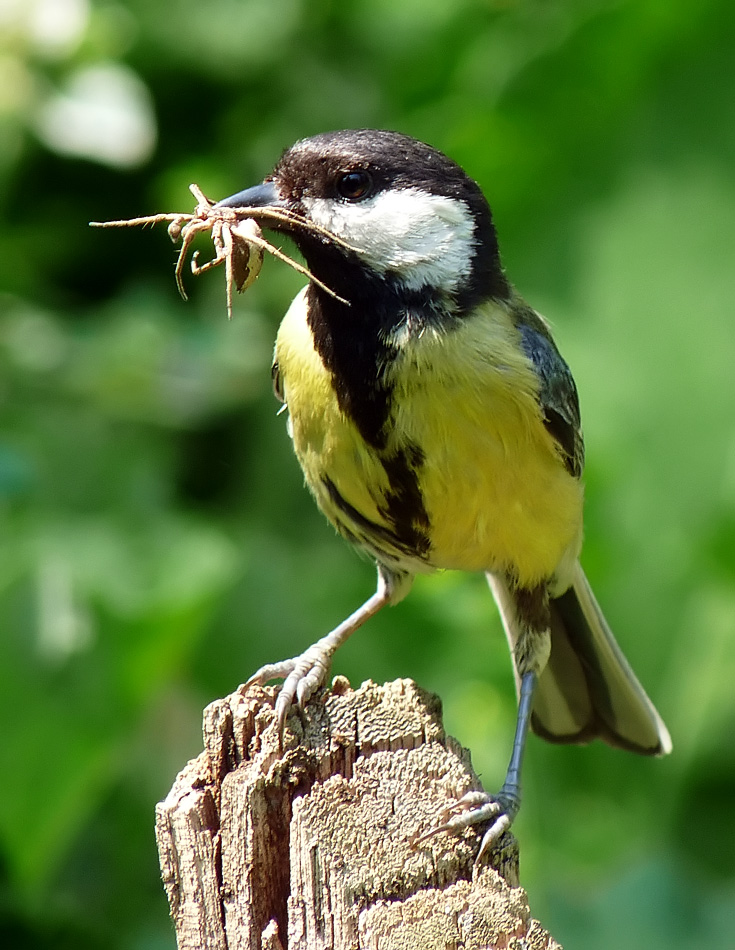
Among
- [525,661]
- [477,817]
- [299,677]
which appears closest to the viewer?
[477,817]

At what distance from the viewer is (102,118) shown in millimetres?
5066

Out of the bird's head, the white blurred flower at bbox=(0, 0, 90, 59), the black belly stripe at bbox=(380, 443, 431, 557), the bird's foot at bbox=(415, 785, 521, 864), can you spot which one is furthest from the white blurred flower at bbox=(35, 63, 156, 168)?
the bird's foot at bbox=(415, 785, 521, 864)

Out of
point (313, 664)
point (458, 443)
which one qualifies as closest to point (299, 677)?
point (313, 664)

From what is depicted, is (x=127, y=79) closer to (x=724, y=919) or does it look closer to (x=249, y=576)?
(x=249, y=576)

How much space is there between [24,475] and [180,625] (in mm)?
590

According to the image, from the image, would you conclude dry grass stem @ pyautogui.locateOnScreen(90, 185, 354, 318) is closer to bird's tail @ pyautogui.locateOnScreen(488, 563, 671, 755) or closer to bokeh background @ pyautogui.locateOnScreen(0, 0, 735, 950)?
bird's tail @ pyautogui.locateOnScreen(488, 563, 671, 755)

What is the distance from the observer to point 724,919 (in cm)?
397

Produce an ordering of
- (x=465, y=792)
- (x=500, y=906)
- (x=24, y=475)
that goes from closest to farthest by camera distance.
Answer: (x=500, y=906)
(x=465, y=792)
(x=24, y=475)

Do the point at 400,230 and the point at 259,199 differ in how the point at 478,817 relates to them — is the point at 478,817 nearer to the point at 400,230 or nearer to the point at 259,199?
the point at 400,230

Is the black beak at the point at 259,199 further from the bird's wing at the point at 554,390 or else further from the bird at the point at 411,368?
the bird's wing at the point at 554,390

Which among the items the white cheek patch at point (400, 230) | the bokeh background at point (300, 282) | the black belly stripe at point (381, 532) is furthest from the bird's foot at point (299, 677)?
the bokeh background at point (300, 282)

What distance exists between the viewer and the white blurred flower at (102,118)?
16.3 feet

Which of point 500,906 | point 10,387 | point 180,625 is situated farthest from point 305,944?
point 10,387

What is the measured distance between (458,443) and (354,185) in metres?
0.57
